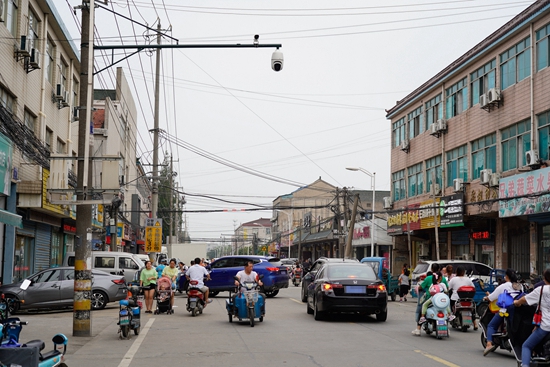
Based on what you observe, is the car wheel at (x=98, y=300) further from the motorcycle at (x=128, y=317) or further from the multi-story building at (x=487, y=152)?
the multi-story building at (x=487, y=152)

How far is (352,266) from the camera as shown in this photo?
18.4 m

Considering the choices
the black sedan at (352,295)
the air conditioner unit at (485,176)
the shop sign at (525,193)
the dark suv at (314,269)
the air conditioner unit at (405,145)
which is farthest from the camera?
the air conditioner unit at (405,145)

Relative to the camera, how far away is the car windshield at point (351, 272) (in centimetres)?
1788

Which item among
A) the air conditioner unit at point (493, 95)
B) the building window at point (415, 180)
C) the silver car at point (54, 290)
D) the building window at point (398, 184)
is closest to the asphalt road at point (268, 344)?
the silver car at point (54, 290)

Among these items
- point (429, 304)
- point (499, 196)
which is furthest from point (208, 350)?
point (499, 196)

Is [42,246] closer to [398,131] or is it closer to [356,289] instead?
[356,289]

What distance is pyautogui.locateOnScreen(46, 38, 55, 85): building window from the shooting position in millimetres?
27734

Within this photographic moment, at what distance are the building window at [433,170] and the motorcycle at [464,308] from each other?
74.1ft

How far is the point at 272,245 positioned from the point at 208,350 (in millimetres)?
A: 114209

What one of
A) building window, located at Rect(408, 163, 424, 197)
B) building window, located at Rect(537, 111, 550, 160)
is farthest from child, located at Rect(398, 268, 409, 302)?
building window, located at Rect(408, 163, 424, 197)

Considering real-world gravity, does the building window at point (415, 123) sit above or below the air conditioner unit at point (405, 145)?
above

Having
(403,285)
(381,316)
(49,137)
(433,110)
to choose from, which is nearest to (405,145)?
(433,110)

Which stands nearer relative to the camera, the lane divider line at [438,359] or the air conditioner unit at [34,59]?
the lane divider line at [438,359]

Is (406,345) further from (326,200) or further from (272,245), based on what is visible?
(272,245)
